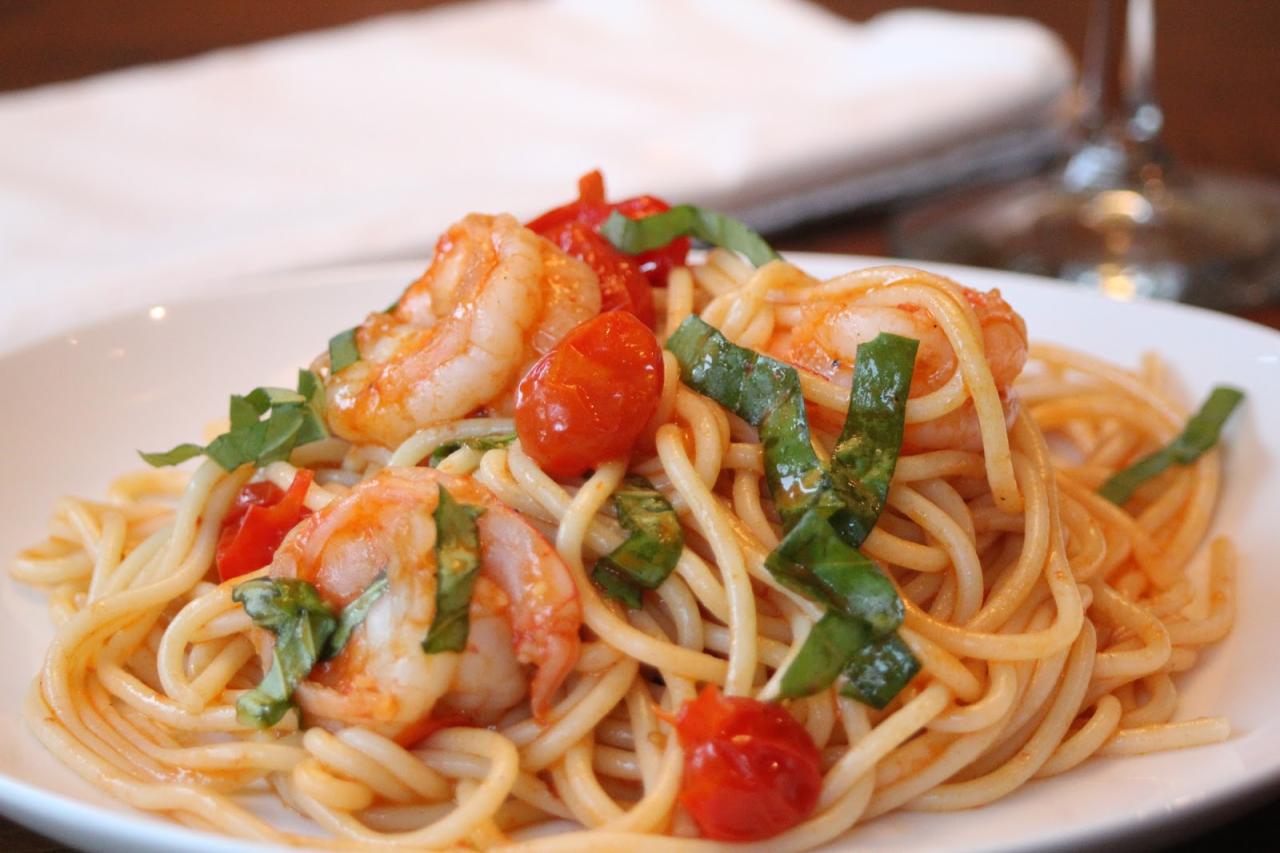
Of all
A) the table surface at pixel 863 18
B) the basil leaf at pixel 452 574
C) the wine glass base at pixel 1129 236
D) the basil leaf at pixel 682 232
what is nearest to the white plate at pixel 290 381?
the basil leaf at pixel 452 574

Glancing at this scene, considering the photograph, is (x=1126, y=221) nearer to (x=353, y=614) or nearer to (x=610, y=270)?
(x=610, y=270)

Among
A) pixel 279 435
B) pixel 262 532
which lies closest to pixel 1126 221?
pixel 279 435

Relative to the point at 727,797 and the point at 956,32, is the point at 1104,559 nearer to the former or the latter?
the point at 727,797

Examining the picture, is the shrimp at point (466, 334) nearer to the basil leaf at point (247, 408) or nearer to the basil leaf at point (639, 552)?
the basil leaf at point (247, 408)

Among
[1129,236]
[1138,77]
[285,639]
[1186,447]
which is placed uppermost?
[1138,77]

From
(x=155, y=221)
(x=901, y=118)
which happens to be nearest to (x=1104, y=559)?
(x=901, y=118)

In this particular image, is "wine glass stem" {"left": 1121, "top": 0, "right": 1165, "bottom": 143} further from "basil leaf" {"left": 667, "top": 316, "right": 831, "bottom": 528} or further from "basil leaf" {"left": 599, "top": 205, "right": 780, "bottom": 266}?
"basil leaf" {"left": 667, "top": 316, "right": 831, "bottom": 528}

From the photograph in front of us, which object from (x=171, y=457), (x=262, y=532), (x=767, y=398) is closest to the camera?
(x=767, y=398)
